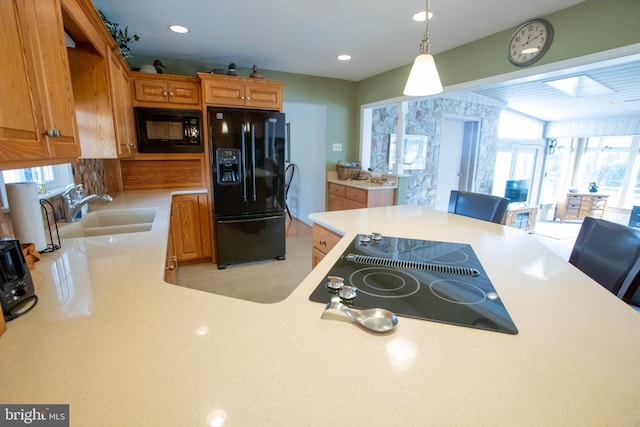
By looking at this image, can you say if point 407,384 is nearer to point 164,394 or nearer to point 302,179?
point 164,394

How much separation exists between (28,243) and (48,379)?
3.02ft

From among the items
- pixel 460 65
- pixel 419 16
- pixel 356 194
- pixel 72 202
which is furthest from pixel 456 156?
pixel 72 202

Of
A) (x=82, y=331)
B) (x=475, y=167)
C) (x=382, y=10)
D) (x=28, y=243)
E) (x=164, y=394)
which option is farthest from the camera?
(x=475, y=167)

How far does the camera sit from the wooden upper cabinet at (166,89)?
292cm

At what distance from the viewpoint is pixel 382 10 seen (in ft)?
7.29

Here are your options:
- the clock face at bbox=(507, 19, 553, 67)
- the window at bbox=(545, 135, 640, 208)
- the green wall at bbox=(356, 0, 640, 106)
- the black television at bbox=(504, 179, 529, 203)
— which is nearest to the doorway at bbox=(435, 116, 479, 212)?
the black television at bbox=(504, 179, 529, 203)

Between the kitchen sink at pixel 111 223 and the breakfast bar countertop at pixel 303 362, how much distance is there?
3.22 ft

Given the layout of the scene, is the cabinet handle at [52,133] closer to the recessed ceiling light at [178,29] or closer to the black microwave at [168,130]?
the recessed ceiling light at [178,29]

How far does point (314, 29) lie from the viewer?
2.58m

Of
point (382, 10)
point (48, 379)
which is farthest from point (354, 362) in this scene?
point (382, 10)

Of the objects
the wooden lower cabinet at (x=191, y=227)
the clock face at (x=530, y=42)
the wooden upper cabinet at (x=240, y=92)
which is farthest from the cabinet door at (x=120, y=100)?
the clock face at (x=530, y=42)

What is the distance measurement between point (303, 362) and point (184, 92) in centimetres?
330

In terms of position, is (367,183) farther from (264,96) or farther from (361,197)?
(264,96)

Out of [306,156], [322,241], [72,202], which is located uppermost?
[306,156]
